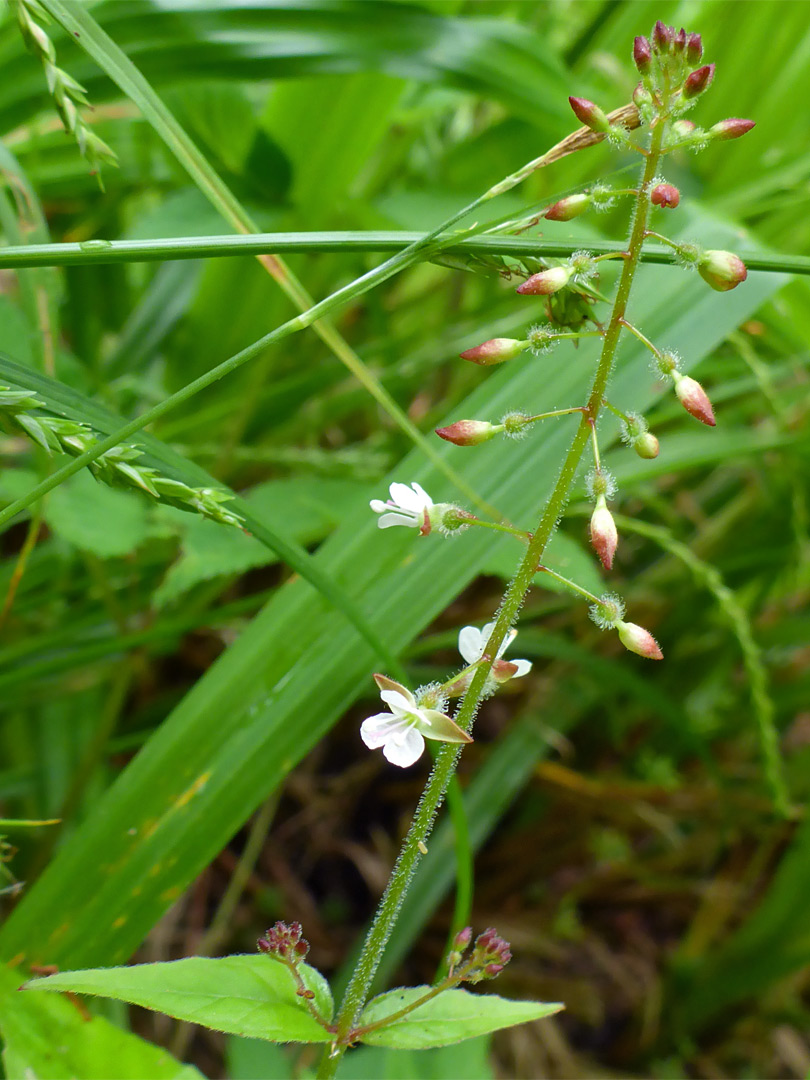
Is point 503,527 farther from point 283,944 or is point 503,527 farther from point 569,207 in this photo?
point 283,944

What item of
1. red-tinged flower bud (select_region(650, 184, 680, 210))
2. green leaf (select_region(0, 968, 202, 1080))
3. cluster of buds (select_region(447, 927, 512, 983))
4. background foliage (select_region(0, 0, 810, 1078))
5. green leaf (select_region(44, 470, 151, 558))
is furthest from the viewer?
green leaf (select_region(44, 470, 151, 558))

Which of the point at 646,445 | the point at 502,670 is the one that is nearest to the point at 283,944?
the point at 502,670

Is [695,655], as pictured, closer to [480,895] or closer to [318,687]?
[480,895]

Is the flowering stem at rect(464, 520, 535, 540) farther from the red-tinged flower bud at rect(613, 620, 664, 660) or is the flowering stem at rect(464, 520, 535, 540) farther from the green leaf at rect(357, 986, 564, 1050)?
the green leaf at rect(357, 986, 564, 1050)

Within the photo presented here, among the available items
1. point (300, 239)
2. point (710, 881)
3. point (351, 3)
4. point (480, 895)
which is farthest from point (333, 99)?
point (710, 881)

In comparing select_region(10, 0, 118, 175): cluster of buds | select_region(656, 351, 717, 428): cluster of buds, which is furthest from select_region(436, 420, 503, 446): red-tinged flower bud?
select_region(10, 0, 118, 175): cluster of buds

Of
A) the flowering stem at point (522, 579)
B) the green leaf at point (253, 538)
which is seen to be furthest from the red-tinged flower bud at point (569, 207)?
the green leaf at point (253, 538)

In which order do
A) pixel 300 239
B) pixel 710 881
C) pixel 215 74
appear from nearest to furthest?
pixel 300 239, pixel 215 74, pixel 710 881

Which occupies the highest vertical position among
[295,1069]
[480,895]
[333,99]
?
[333,99]
